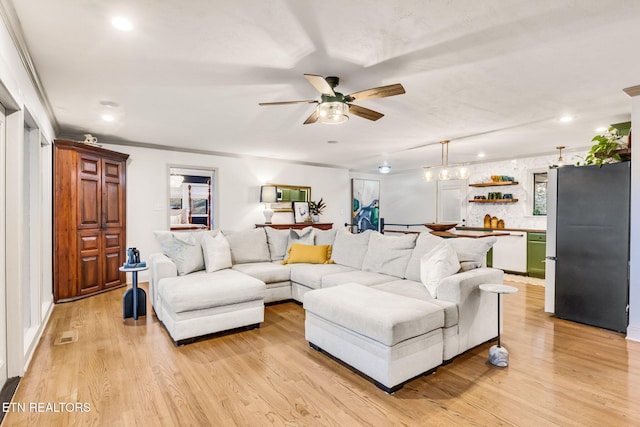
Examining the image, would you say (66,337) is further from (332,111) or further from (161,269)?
(332,111)

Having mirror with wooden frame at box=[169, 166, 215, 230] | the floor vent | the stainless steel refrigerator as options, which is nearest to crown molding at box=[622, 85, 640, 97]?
the stainless steel refrigerator

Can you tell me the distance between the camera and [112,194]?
5020 mm

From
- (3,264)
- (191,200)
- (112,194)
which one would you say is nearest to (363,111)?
(3,264)

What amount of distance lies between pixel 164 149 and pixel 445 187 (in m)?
6.40

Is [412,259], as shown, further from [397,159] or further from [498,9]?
[397,159]

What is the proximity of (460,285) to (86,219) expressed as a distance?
4791 millimetres

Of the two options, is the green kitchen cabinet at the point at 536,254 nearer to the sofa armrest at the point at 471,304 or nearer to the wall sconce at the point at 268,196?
the sofa armrest at the point at 471,304

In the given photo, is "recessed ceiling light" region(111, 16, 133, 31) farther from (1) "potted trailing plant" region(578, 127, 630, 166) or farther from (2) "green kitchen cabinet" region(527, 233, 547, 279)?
(2) "green kitchen cabinet" region(527, 233, 547, 279)

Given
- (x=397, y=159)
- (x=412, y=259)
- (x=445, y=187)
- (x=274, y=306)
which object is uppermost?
(x=397, y=159)

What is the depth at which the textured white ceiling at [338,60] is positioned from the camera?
1954mm

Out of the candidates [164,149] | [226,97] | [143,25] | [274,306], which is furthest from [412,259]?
[164,149]

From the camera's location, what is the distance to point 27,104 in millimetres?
2645

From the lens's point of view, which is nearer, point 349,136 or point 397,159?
point 349,136

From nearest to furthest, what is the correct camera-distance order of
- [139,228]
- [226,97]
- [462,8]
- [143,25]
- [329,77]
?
[462,8], [143,25], [329,77], [226,97], [139,228]
